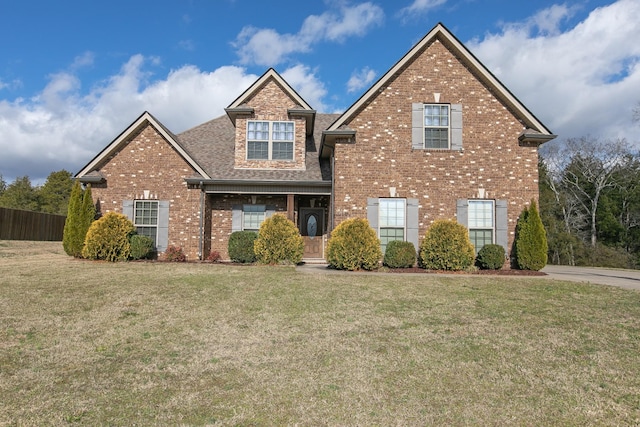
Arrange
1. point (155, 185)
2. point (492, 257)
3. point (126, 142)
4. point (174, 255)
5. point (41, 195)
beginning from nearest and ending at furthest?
point (492, 257)
point (174, 255)
point (155, 185)
point (126, 142)
point (41, 195)

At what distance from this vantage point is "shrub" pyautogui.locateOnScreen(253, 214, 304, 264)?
13.8 m

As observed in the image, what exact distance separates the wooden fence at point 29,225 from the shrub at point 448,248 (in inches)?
1011

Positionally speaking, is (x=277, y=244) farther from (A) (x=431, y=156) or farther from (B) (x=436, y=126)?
(B) (x=436, y=126)

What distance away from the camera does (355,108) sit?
47.5 feet

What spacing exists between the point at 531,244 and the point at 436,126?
5122 mm

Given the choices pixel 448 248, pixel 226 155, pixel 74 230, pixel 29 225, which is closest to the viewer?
pixel 448 248

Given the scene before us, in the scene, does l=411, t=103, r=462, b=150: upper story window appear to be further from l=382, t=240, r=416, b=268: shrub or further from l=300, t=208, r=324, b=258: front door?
l=300, t=208, r=324, b=258: front door

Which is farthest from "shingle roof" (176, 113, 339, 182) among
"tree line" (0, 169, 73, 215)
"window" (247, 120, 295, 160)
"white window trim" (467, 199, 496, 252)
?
"tree line" (0, 169, 73, 215)

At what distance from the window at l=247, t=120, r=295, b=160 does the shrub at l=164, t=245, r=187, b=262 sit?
489 centimetres

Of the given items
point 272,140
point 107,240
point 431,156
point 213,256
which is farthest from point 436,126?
point 107,240

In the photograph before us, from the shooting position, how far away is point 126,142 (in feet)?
52.5

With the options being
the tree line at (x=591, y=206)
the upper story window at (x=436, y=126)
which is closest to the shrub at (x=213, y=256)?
the upper story window at (x=436, y=126)

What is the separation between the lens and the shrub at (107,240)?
14.1 m

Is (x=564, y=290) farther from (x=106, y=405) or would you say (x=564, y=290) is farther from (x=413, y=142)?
(x=106, y=405)
